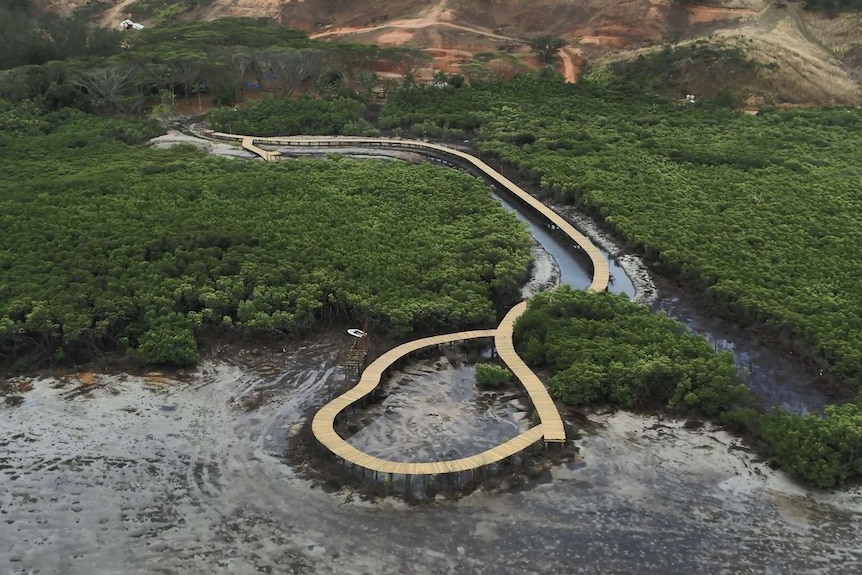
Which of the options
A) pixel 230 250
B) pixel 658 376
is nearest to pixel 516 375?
pixel 658 376

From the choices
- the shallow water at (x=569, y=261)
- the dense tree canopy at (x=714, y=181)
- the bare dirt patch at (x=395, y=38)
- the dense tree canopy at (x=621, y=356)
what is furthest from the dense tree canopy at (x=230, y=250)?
the bare dirt patch at (x=395, y=38)

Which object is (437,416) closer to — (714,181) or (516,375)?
(516,375)

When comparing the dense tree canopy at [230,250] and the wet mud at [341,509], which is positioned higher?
the dense tree canopy at [230,250]

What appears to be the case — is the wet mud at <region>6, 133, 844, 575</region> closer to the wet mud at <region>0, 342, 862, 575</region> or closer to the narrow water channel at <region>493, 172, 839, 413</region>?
the wet mud at <region>0, 342, 862, 575</region>

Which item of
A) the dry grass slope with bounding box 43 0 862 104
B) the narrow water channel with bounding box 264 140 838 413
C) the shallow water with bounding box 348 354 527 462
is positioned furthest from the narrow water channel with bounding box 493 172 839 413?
the dry grass slope with bounding box 43 0 862 104

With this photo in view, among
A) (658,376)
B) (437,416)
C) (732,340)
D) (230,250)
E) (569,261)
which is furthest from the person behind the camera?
(569,261)

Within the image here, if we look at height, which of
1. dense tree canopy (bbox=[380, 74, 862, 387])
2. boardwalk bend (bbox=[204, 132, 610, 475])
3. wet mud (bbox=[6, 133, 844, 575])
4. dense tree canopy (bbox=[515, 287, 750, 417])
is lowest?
wet mud (bbox=[6, 133, 844, 575])

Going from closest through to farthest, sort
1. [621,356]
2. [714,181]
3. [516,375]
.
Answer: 1. [621,356]
2. [516,375]
3. [714,181]

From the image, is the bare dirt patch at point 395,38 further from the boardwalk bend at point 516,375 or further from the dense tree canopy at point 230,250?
the boardwalk bend at point 516,375

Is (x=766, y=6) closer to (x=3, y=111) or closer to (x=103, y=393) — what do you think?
(x=3, y=111)

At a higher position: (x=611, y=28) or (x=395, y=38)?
(x=611, y=28)
